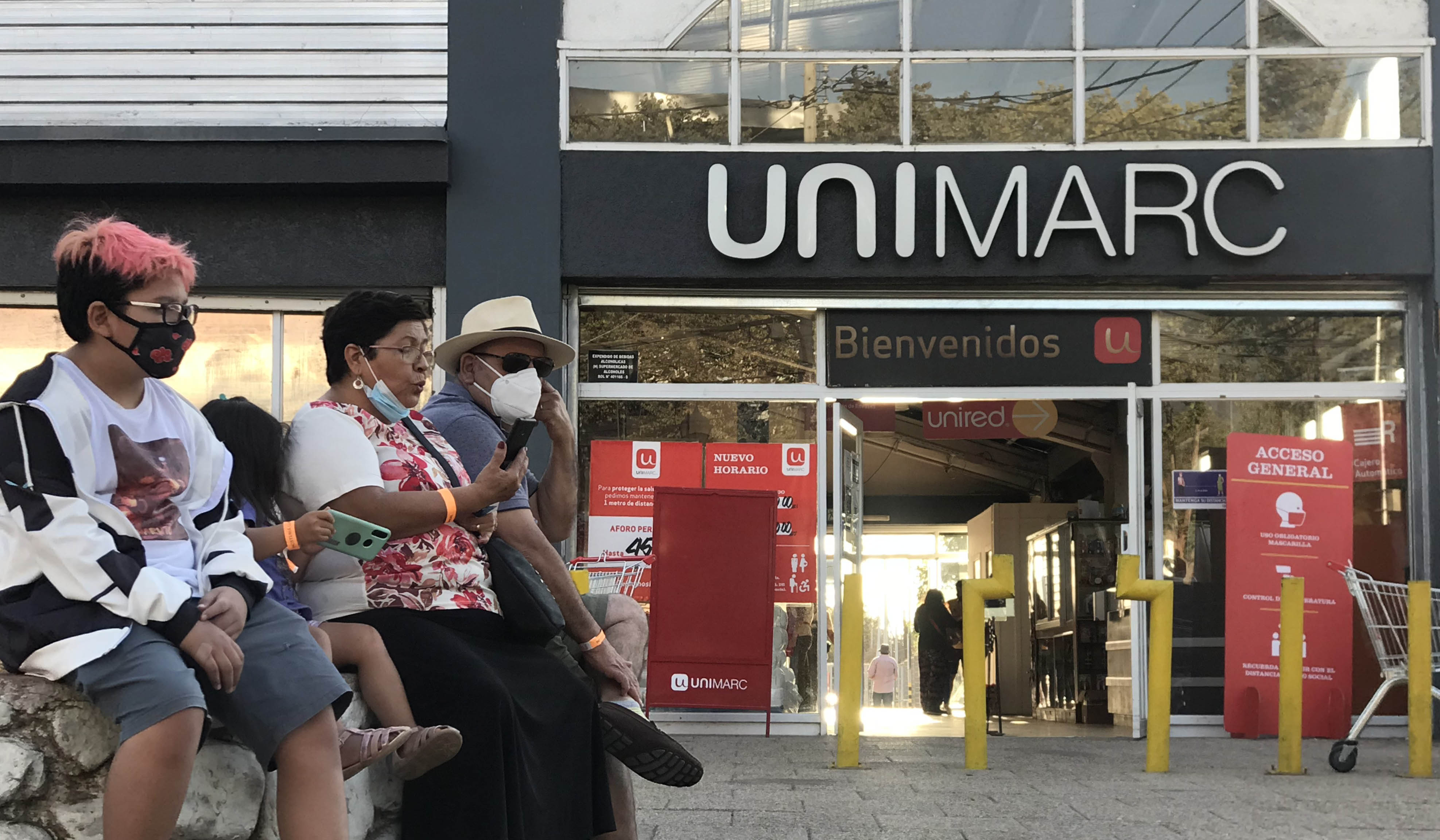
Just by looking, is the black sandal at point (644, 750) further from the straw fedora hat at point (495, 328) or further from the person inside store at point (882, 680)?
the person inside store at point (882, 680)

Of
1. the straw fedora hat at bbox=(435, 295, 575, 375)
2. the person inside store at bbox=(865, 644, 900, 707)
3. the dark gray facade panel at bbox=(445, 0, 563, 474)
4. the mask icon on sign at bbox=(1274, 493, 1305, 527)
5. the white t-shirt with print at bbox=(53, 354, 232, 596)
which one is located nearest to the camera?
the white t-shirt with print at bbox=(53, 354, 232, 596)

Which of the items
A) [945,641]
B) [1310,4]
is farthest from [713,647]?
[945,641]

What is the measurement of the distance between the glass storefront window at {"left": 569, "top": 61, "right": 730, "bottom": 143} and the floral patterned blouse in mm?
5613

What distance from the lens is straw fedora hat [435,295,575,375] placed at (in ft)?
12.9

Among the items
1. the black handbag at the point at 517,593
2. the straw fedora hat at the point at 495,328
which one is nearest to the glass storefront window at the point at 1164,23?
the straw fedora hat at the point at 495,328

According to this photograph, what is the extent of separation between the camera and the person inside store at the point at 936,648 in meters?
14.7

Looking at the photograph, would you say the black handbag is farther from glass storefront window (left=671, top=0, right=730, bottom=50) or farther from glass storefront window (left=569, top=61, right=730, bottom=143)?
glass storefront window (left=671, top=0, right=730, bottom=50)

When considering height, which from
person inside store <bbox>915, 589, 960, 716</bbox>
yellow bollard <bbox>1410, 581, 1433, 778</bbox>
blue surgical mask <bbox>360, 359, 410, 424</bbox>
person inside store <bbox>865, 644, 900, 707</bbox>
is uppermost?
blue surgical mask <bbox>360, 359, 410, 424</bbox>

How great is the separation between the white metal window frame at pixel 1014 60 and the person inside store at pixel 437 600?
17.8 ft

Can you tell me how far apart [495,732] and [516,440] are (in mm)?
621

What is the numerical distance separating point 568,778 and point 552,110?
20.0 ft

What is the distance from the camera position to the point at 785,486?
884 centimetres

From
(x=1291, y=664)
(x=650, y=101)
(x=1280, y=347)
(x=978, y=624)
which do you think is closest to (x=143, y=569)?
(x=978, y=624)

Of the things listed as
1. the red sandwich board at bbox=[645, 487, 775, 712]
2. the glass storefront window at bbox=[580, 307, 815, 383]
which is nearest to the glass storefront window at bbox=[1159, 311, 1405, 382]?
the glass storefront window at bbox=[580, 307, 815, 383]
